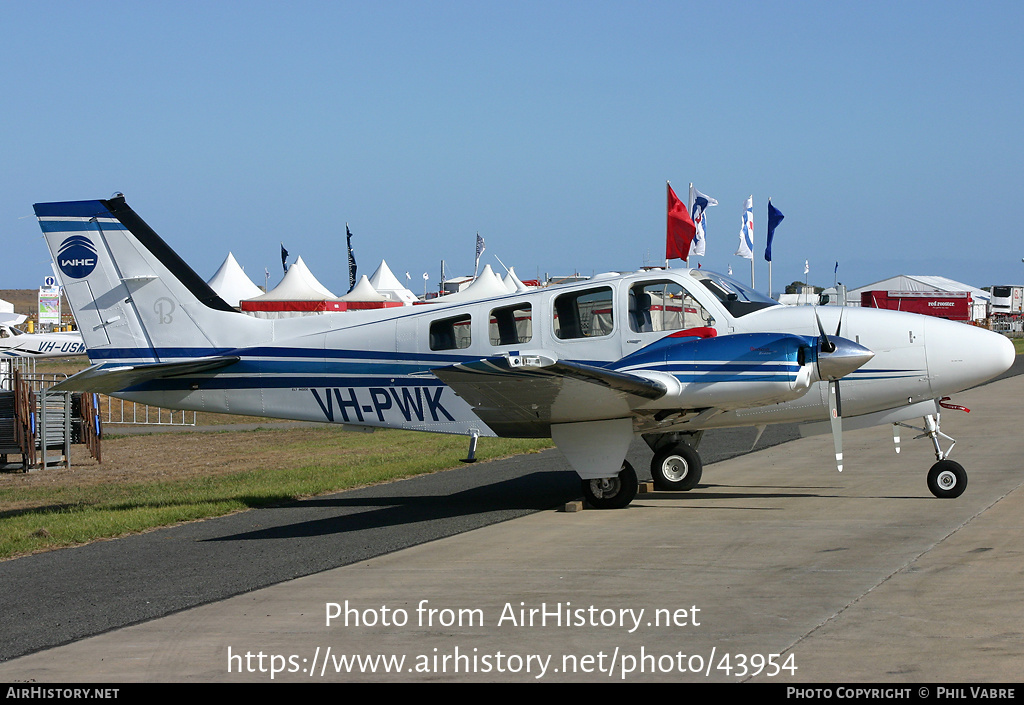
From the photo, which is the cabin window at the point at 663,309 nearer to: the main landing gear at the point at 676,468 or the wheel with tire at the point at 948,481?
the main landing gear at the point at 676,468

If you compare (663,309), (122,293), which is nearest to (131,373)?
(122,293)

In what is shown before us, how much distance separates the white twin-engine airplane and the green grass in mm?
1652

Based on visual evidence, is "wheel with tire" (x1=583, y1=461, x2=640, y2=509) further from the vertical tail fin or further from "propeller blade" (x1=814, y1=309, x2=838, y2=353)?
the vertical tail fin

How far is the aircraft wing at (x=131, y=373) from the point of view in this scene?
43.5 ft

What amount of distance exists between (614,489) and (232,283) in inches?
2027

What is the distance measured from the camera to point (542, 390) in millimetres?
11461

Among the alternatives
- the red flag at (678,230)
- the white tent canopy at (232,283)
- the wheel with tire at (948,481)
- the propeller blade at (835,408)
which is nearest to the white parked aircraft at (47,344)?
the white tent canopy at (232,283)

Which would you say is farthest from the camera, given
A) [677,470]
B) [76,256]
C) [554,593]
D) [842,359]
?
[76,256]

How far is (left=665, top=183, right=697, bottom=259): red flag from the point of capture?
27391mm

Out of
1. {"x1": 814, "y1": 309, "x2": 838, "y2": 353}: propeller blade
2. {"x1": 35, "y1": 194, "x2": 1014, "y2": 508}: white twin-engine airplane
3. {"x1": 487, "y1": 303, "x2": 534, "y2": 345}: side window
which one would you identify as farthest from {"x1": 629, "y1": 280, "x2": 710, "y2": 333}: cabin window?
{"x1": 814, "y1": 309, "x2": 838, "y2": 353}: propeller blade

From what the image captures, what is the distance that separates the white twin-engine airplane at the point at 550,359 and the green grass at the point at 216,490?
5.42 ft

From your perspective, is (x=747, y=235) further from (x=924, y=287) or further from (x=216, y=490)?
(x=924, y=287)
